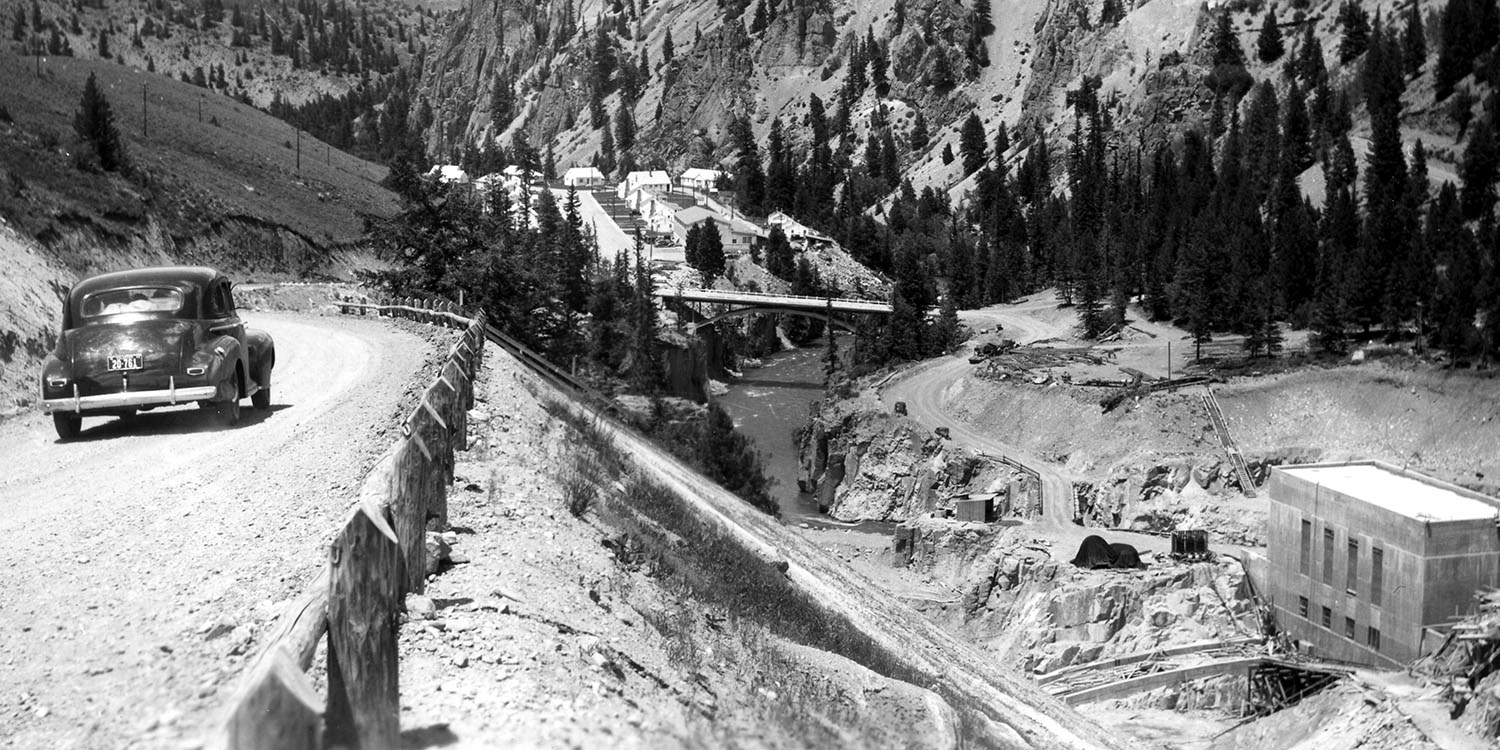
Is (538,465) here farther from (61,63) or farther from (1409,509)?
(61,63)

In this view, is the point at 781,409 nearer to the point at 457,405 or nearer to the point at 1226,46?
the point at 1226,46

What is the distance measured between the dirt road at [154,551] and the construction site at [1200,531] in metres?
25.3

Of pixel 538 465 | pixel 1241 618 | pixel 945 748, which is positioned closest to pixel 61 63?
pixel 1241 618

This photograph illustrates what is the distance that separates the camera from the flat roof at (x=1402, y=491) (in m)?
52.8

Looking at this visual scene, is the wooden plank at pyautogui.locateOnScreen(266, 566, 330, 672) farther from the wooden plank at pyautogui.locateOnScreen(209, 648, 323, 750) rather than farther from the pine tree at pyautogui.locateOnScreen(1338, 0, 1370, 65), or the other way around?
the pine tree at pyautogui.locateOnScreen(1338, 0, 1370, 65)

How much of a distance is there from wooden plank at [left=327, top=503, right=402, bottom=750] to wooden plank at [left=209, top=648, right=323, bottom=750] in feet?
3.03

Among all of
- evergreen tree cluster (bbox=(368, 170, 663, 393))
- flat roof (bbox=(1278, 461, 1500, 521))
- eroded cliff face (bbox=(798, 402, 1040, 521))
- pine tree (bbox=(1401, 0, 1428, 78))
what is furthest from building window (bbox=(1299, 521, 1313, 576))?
pine tree (bbox=(1401, 0, 1428, 78))

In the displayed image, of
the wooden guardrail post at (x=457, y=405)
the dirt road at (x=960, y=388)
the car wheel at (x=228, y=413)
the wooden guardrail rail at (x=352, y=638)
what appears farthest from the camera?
the dirt road at (x=960, y=388)

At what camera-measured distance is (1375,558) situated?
52.8 metres

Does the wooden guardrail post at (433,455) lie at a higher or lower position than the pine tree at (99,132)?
lower

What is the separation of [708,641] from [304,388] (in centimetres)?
1446

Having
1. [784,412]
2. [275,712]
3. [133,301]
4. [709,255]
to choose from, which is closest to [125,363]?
[133,301]

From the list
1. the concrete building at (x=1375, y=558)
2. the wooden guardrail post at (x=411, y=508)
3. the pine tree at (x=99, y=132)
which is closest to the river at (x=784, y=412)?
the concrete building at (x=1375, y=558)

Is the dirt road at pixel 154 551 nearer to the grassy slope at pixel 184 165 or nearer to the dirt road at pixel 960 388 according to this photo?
the grassy slope at pixel 184 165
